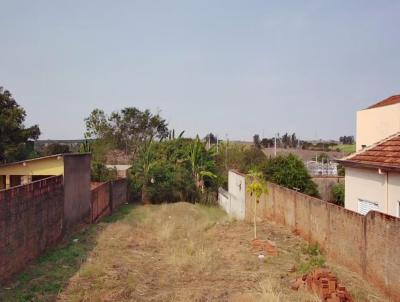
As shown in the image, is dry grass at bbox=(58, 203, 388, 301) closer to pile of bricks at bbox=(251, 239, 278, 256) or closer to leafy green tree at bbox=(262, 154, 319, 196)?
pile of bricks at bbox=(251, 239, 278, 256)

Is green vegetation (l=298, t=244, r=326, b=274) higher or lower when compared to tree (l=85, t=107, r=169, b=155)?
lower

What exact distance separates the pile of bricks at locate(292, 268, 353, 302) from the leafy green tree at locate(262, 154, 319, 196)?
1539 cm

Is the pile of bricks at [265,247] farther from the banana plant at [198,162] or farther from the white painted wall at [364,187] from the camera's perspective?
the banana plant at [198,162]

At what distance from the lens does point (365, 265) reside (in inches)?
380

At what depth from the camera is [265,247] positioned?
13.5 m

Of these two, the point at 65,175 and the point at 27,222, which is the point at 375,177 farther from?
the point at 65,175

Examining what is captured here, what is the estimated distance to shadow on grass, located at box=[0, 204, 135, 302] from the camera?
8719 millimetres

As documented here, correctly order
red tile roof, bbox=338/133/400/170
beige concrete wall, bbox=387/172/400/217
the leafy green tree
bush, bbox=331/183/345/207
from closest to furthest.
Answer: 1. beige concrete wall, bbox=387/172/400/217
2. red tile roof, bbox=338/133/400/170
3. the leafy green tree
4. bush, bbox=331/183/345/207

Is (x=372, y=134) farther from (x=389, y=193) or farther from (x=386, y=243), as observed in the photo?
(x=386, y=243)

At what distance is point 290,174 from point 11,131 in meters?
18.3

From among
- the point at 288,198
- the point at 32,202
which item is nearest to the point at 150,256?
the point at 32,202

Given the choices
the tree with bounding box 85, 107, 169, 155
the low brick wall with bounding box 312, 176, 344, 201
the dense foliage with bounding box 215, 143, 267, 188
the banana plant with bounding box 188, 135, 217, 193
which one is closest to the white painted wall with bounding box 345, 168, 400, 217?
the low brick wall with bounding box 312, 176, 344, 201

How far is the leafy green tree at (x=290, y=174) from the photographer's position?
952 inches

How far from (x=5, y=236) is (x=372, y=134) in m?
16.0
